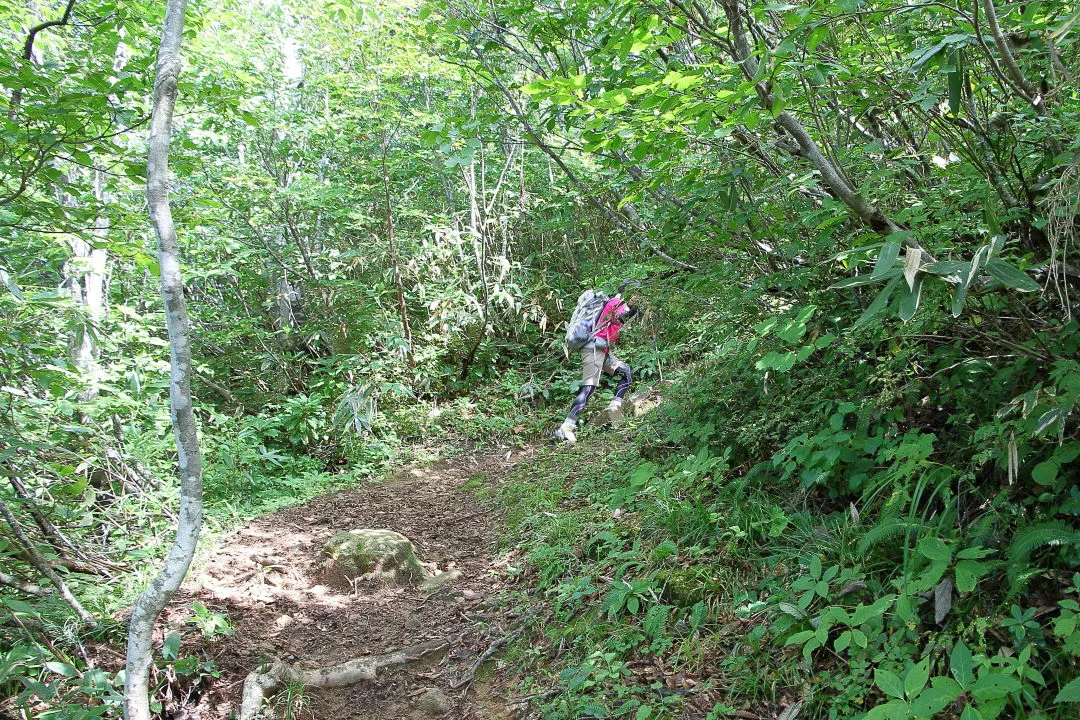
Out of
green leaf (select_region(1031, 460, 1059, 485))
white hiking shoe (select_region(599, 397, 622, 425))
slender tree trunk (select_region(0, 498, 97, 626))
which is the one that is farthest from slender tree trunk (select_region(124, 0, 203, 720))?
white hiking shoe (select_region(599, 397, 622, 425))

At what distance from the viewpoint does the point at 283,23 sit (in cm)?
1216

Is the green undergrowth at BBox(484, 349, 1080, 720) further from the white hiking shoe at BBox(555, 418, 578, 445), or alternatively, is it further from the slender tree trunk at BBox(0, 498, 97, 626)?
the white hiking shoe at BBox(555, 418, 578, 445)

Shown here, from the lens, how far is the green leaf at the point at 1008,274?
1.65m

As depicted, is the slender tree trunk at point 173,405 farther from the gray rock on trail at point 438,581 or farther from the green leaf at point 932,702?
the green leaf at point 932,702

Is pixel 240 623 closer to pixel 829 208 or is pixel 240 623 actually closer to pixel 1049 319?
pixel 829 208

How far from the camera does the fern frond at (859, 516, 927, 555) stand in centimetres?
272

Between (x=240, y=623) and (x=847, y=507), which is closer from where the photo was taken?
(x=847, y=507)

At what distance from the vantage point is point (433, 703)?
3537 millimetres

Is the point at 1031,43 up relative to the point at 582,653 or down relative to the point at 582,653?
up

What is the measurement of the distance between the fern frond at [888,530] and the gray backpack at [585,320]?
4.99 m

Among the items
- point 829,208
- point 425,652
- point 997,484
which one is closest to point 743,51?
point 829,208

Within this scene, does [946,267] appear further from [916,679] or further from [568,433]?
[568,433]

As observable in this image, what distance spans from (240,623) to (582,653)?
7.83 feet

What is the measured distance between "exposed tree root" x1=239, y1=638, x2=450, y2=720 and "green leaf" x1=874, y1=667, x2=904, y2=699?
2672mm
